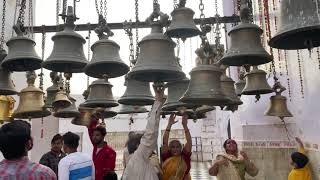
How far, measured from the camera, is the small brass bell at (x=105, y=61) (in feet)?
12.2

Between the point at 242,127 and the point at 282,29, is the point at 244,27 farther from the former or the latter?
the point at 242,127

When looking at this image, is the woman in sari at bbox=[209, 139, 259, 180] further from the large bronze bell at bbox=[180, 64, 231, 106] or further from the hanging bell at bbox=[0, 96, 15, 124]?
the hanging bell at bbox=[0, 96, 15, 124]

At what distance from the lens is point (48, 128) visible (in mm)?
9117

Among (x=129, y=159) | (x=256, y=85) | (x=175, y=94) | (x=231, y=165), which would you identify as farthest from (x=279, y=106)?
(x=129, y=159)

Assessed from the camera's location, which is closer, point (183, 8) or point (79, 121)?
point (183, 8)

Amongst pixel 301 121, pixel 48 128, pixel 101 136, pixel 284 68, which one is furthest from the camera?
pixel 48 128

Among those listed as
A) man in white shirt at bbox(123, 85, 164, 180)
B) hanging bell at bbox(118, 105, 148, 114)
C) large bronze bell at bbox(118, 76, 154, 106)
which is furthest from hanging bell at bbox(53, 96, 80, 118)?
man in white shirt at bbox(123, 85, 164, 180)

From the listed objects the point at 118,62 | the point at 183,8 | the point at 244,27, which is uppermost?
the point at 183,8

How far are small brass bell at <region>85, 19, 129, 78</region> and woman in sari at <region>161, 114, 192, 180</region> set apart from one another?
0.81 meters

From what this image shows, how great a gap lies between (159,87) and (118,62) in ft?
1.98

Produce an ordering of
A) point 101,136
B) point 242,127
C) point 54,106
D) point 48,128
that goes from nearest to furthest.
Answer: point 101,136 < point 54,106 < point 242,127 < point 48,128

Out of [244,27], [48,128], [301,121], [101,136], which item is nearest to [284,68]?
[301,121]

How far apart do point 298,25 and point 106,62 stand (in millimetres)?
1930

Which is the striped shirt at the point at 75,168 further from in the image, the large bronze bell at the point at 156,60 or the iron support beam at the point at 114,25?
the iron support beam at the point at 114,25
